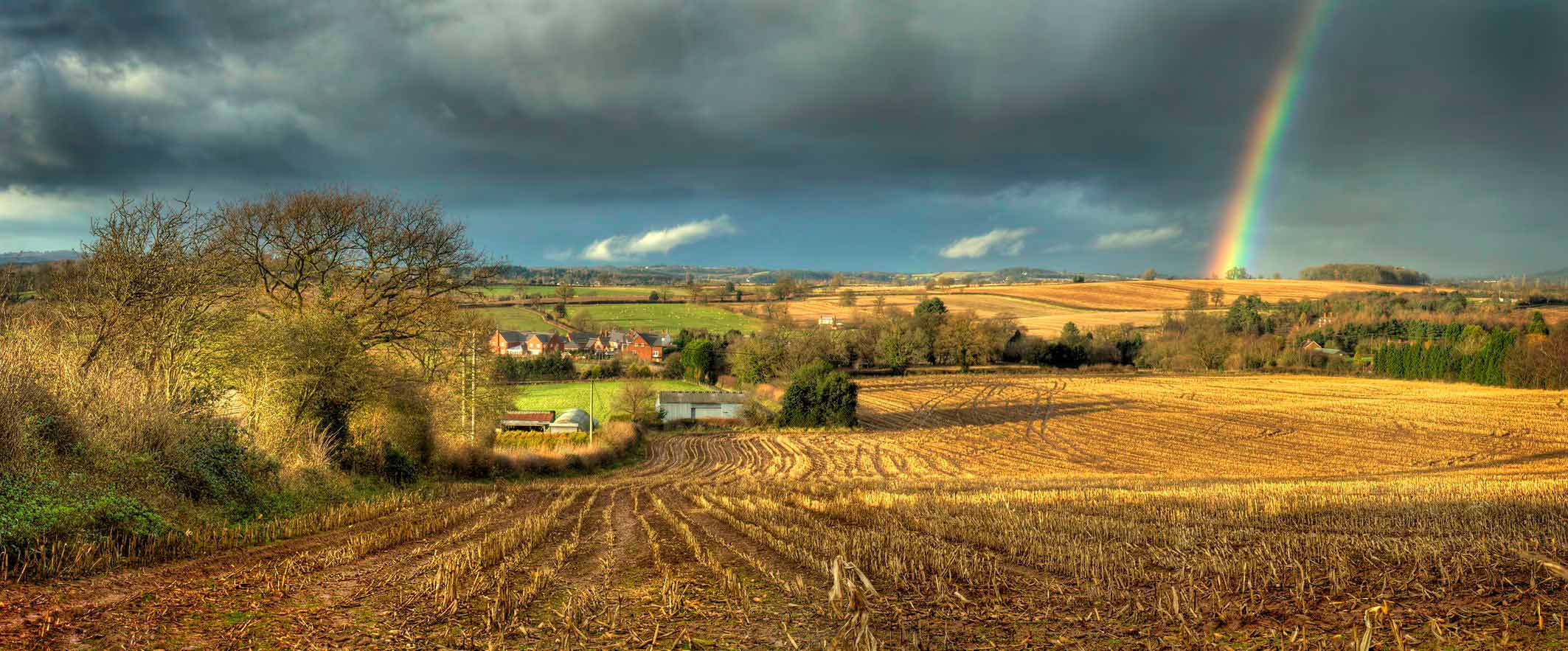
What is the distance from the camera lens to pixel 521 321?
89375 mm

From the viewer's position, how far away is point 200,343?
20.6 meters

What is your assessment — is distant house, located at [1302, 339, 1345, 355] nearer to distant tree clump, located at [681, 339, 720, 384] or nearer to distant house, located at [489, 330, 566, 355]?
distant tree clump, located at [681, 339, 720, 384]

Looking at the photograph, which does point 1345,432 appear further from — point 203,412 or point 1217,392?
point 203,412

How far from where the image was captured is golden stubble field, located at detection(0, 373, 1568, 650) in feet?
21.1

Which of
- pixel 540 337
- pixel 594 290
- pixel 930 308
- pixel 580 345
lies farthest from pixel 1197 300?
pixel 540 337

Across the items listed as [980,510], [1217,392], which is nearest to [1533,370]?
[1217,392]

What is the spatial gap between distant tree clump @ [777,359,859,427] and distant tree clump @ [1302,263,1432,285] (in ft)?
405

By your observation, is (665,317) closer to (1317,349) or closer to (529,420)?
(529,420)

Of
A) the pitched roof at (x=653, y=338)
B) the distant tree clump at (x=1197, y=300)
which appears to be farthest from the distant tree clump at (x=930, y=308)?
the distant tree clump at (x=1197, y=300)

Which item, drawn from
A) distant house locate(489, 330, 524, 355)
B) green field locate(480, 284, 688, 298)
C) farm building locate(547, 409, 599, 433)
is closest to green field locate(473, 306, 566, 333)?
distant house locate(489, 330, 524, 355)

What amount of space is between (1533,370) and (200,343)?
99215 millimetres

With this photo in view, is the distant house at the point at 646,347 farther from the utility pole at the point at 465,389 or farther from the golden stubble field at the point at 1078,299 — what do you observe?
the utility pole at the point at 465,389

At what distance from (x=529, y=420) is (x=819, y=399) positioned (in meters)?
23.2

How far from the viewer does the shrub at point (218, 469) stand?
42.2 feet
